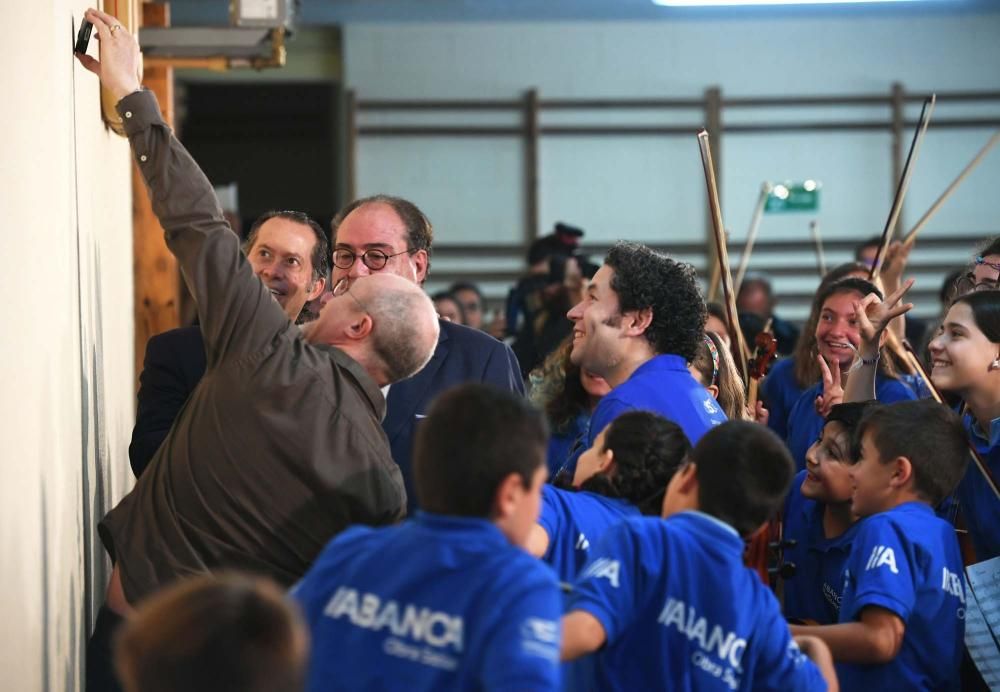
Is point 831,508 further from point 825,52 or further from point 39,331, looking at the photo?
point 825,52

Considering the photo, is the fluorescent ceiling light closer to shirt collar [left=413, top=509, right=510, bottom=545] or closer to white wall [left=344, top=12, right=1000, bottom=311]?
white wall [left=344, top=12, right=1000, bottom=311]

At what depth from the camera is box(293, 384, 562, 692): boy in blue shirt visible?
1416 millimetres

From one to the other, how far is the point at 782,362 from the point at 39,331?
267 cm

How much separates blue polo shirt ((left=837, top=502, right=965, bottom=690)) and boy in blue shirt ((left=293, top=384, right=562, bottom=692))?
3.84ft

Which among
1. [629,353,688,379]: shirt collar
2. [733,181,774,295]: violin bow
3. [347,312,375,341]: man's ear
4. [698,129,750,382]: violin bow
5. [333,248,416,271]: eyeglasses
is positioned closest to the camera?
[347,312,375,341]: man's ear

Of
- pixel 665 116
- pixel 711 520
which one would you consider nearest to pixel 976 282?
pixel 711 520

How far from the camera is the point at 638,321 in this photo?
8.71ft

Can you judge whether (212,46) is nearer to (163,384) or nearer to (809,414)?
(163,384)

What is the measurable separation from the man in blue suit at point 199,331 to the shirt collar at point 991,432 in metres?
1.54

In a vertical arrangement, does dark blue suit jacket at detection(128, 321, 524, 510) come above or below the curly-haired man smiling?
below

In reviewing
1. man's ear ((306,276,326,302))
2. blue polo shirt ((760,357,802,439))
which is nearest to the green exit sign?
blue polo shirt ((760,357,802,439))

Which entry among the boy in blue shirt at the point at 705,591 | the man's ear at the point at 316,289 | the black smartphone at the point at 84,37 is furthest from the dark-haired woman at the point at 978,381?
the black smartphone at the point at 84,37

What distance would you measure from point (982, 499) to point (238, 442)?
177 centimetres

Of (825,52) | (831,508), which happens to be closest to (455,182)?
(825,52)
